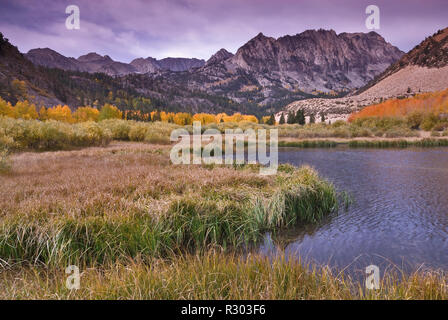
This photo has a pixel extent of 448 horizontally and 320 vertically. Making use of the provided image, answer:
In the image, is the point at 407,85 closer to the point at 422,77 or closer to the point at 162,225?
the point at 422,77

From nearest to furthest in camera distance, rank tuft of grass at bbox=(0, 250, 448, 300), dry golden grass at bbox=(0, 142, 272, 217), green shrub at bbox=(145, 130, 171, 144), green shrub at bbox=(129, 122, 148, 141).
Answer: tuft of grass at bbox=(0, 250, 448, 300) < dry golden grass at bbox=(0, 142, 272, 217) < green shrub at bbox=(145, 130, 171, 144) < green shrub at bbox=(129, 122, 148, 141)

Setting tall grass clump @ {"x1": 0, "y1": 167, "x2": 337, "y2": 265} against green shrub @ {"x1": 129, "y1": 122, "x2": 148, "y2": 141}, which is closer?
tall grass clump @ {"x1": 0, "y1": 167, "x2": 337, "y2": 265}

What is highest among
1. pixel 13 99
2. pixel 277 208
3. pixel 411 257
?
pixel 13 99

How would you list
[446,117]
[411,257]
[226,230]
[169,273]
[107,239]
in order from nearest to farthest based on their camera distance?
[169,273]
[107,239]
[411,257]
[226,230]
[446,117]

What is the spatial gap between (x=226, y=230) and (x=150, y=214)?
96.8 inches

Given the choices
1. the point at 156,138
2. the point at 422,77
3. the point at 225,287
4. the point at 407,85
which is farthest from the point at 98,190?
the point at 422,77

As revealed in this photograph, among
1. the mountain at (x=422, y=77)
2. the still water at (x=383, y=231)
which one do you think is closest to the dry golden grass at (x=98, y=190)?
the still water at (x=383, y=231)

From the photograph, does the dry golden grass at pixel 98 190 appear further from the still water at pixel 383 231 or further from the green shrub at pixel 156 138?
the green shrub at pixel 156 138

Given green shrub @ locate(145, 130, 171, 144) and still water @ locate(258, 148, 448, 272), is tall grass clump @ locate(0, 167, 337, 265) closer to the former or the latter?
still water @ locate(258, 148, 448, 272)

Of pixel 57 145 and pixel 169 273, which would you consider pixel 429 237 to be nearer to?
pixel 169 273

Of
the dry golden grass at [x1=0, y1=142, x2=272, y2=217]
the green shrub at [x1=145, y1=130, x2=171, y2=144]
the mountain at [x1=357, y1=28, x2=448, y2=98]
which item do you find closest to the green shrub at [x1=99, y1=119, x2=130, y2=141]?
the green shrub at [x1=145, y1=130, x2=171, y2=144]

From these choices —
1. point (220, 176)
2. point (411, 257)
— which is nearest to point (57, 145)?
point (220, 176)

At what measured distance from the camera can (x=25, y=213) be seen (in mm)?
7227

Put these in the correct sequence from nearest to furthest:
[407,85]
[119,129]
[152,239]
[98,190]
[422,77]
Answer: [152,239] < [98,190] < [119,129] < [407,85] < [422,77]
